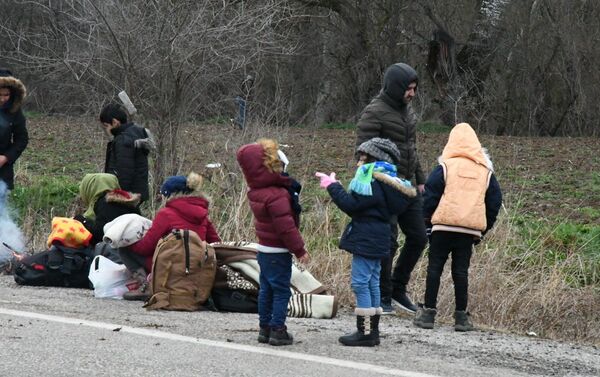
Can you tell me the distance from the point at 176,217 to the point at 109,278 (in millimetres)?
896

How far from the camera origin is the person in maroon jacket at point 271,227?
7.64m

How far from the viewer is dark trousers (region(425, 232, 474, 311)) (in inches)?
352

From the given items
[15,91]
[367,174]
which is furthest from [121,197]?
[367,174]

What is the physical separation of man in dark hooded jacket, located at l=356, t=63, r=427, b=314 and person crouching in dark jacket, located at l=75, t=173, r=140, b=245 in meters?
2.58

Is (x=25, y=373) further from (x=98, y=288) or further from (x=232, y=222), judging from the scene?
(x=232, y=222)

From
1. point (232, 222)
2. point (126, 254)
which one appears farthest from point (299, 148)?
point (126, 254)

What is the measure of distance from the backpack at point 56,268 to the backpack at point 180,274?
1463 mm

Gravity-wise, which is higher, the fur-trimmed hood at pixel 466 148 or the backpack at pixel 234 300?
the fur-trimmed hood at pixel 466 148

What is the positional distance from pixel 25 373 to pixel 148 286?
342 centimetres

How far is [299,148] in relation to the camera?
65.0ft

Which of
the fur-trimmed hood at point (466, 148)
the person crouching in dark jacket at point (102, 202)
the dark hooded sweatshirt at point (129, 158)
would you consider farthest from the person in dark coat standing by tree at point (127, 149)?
the fur-trimmed hood at point (466, 148)

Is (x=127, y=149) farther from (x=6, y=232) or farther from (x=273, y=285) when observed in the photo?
(x=273, y=285)

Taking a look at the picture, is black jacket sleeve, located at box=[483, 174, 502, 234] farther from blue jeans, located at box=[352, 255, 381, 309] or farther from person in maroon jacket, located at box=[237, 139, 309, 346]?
person in maroon jacket, located at box=[237, 139, 309, 346]

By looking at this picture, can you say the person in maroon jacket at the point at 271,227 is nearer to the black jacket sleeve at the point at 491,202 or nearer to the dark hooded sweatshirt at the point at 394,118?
the dark hooded sweatshirt at the point at 394,118
